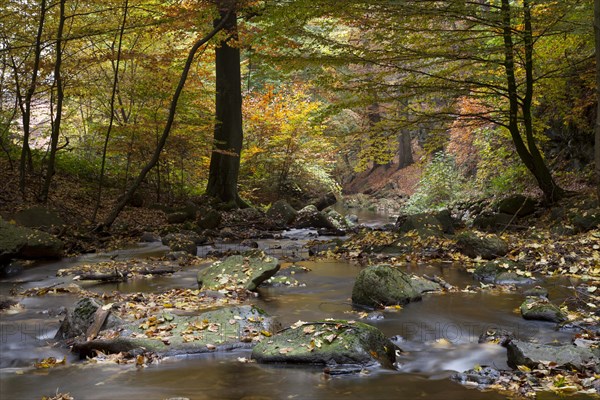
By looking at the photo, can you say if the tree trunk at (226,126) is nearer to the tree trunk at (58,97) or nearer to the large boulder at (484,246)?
the tree trunk at (58,97)

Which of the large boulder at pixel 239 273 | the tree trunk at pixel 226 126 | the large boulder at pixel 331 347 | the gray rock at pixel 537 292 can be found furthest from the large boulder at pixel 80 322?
the tree trunk at pixel 226 126

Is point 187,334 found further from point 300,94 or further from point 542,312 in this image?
point 300,94

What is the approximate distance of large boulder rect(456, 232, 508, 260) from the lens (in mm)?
8648

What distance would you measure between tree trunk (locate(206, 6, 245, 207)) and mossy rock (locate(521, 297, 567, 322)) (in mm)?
11215

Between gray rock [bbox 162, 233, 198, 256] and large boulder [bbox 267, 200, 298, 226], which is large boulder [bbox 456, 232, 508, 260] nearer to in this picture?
gray rock [bbox 162, 233, 198, 256]

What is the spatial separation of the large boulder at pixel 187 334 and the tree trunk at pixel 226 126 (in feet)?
35.4

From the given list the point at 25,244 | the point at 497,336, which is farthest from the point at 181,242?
the point at 497,336

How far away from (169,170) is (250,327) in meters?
13.0

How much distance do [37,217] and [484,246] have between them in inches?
338

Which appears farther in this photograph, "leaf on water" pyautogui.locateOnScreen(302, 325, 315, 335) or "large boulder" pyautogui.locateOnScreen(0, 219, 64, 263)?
"large boulder" pyautogui.locateOnScreen(0, 219, 64, 263)

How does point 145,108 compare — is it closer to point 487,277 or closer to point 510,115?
point 510,115

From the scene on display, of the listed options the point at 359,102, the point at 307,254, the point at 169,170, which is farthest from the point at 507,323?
the point at 169,170

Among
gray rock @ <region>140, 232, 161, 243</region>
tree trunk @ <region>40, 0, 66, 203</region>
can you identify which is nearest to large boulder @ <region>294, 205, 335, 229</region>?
gray rock @ <region>140, 232, 161, 243</region>

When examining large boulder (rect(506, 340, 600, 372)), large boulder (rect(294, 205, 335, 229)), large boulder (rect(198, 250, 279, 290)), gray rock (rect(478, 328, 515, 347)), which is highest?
large boulder (rect(294, 205, 335, 229))
